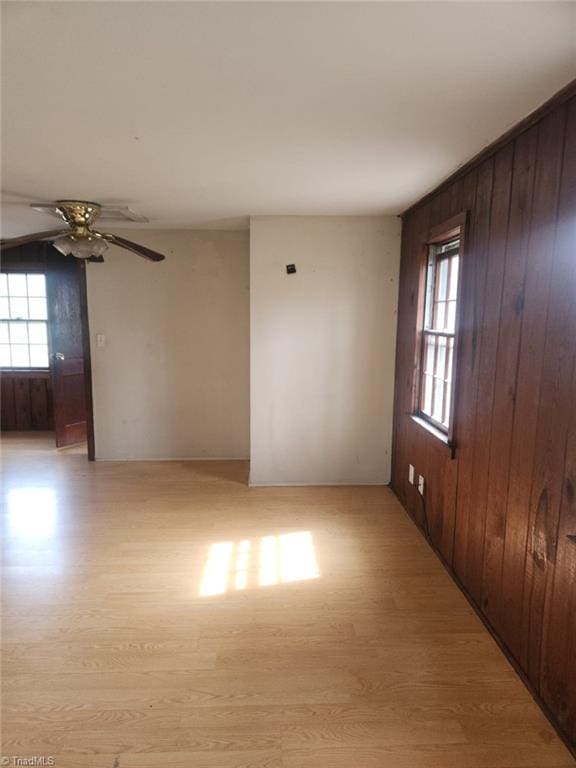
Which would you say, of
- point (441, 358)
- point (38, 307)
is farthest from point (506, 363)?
point (38, 307)

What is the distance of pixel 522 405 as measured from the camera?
1.73 meters

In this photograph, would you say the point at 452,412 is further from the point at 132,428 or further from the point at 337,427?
the point at 132,428

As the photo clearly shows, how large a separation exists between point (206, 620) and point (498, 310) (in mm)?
2031

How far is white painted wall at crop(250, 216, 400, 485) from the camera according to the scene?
344 centimetres

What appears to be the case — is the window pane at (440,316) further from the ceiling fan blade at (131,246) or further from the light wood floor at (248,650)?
the ceiling fan blade at (131,246)

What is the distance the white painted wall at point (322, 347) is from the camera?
3.44 m

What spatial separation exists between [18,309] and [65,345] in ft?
3.89

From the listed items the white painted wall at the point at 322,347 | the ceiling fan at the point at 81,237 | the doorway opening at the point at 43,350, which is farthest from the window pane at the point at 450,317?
the doorway opening at the point at 43,350

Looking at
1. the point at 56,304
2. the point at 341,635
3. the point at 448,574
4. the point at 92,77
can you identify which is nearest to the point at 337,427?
the point at 448,574

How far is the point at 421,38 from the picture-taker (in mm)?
1201

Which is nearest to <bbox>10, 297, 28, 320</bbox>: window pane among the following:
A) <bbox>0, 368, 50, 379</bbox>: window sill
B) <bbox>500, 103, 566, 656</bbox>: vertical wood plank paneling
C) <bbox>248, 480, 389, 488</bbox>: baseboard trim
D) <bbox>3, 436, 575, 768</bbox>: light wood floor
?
<bbox>0, 368, 50, 379</bbox>: window sill

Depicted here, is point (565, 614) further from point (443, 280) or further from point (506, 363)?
point (443, 280)

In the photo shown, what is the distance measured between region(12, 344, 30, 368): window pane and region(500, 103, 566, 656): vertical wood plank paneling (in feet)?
18.6

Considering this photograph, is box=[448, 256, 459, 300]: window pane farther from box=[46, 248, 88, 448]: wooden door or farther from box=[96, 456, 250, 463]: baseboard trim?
box=[46, 248, 88, 448]: wooden door
